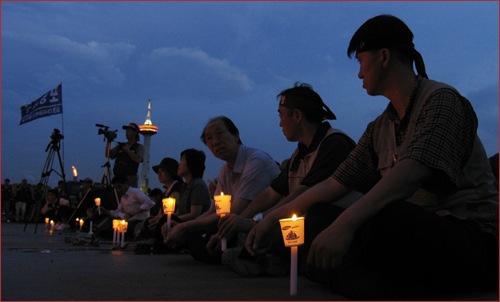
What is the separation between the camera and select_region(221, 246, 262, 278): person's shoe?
2505 millimetres

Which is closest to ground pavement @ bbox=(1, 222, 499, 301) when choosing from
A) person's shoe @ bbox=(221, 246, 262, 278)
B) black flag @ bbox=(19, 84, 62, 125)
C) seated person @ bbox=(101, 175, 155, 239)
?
person's shoe @ bbox=(221, 246, 262, 278)

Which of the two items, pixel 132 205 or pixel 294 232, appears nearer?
pixel 294 232

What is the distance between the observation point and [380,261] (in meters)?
1.59

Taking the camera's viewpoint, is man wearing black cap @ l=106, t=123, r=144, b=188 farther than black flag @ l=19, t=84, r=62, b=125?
No

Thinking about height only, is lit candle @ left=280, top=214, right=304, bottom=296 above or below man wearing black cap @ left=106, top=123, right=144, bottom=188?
below

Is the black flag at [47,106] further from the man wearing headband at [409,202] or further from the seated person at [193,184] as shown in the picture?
the man wearing headband at [409,202]

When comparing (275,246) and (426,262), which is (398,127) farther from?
(275,246)

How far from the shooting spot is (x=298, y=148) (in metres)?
2.97

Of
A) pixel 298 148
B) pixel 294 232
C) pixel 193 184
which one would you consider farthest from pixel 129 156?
pixel 294 232

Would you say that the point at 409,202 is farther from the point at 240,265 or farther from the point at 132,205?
the point at 132,205

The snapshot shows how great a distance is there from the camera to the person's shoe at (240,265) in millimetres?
2505

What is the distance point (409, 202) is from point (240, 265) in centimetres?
130

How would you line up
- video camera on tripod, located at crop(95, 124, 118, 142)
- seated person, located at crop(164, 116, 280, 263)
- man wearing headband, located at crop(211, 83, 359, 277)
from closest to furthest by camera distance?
1. man wearing headband, located at crop(211, 83, 359, 277)
2. seated person, located at crop(164, 116, 280, 263)
3. video camera on tripod, located at crop(95, 124, 118, 142)

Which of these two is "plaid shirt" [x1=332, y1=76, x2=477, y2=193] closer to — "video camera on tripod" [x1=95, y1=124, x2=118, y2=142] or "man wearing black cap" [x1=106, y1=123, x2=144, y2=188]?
"man wearing black cap" [x1=106, y1=123, x2=144, y2=188]
